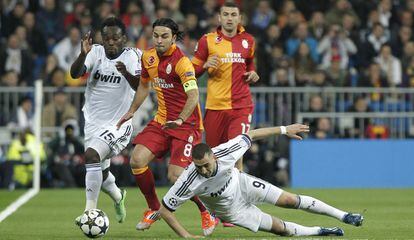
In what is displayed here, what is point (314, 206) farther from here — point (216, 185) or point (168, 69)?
point (168, 69)

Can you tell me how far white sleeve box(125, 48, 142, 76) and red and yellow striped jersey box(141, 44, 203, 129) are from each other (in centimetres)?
16

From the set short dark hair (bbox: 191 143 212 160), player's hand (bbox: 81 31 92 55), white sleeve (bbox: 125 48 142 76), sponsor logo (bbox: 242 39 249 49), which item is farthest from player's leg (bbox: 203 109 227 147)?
short dark hair (bbox: 191 143 212 160)

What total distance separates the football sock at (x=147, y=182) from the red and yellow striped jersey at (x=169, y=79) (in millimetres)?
578

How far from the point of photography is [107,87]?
42.6 ft

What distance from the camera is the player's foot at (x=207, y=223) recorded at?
1214cm

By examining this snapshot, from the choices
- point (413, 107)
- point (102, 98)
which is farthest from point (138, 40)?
point (102, 98)

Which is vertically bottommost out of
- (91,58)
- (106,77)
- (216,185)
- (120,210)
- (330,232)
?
(120,210)

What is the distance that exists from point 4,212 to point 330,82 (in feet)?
28.8

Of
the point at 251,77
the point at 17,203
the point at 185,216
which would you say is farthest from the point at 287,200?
the point at 17,203

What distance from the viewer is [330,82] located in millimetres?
22047

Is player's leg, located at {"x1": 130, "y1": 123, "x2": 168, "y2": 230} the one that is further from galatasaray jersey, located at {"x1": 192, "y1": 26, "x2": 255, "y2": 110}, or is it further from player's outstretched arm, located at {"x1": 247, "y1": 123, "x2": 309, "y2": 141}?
player's outstretched arm, located at {"x1": 247, "y1": 123, "x2": 309, "y2": 141}

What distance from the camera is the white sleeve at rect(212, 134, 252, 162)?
35.6 feet

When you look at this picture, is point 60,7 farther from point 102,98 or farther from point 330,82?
point 102,98

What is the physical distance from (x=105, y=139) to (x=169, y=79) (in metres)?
1.06
